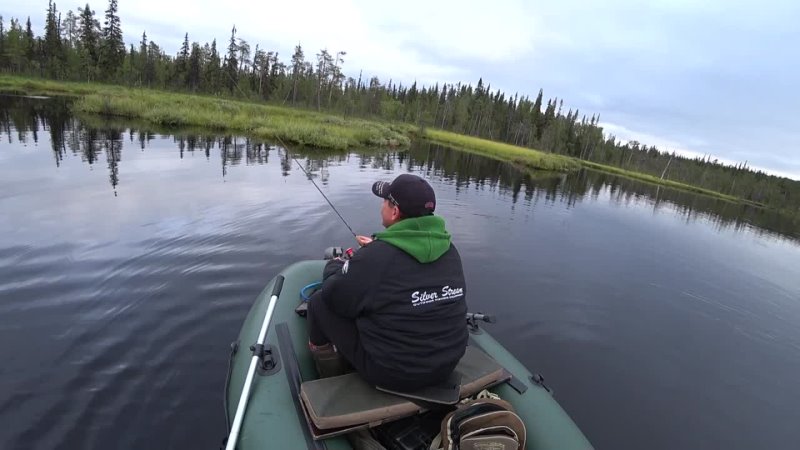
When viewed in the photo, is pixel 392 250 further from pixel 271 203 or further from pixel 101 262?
pixel 271 203

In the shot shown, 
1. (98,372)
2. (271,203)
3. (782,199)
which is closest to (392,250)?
(98,372)

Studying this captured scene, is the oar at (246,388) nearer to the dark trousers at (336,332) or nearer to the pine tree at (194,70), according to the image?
the dark trousers at (336,332)

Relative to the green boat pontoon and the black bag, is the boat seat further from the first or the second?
the black bag

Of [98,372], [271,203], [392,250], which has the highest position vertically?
[392,250]

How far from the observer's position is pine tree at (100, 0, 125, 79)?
62188 mm

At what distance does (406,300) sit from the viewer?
2.48 m

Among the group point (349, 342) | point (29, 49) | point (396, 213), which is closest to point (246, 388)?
point (349, 342)

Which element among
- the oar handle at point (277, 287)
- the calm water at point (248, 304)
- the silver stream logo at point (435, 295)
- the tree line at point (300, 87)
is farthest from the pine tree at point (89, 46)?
the silver stream logo at point (435, 295)

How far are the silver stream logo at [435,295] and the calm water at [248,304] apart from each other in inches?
108

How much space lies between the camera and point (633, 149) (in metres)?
127

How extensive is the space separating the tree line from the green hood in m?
36.7

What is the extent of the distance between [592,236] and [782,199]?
91.7 m

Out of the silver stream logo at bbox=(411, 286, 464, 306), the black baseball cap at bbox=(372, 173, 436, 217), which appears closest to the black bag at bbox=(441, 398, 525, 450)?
the silver stream logo at bbox=(411, 286, 464, 306)

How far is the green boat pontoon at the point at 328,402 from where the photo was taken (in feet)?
8.39
